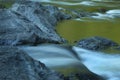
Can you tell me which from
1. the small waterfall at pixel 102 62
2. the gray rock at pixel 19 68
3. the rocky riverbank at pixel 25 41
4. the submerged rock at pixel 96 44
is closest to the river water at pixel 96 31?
the small waterfall at pixel 102 62

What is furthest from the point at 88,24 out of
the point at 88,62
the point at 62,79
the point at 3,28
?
the point at 62,79

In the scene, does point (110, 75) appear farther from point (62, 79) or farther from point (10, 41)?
point (10, 41)

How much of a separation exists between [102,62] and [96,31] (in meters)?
9.47

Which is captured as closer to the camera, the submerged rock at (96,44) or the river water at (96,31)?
the river water at (96,31)

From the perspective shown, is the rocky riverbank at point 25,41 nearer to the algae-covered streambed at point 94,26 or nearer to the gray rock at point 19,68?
the gray rock at point 19,68

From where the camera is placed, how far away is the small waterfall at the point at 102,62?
10772 millimetres

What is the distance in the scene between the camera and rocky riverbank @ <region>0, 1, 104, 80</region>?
770 centimetres

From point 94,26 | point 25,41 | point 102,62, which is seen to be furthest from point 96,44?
point 94,26

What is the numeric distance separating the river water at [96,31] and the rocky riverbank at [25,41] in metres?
0.67

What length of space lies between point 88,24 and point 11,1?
13742 millimetres

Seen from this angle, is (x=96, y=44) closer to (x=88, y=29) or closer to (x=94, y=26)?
(x=88, y=29)

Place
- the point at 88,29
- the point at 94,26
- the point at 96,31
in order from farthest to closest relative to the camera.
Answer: the point at 94,26, the point at 88,29, the point at 96,31

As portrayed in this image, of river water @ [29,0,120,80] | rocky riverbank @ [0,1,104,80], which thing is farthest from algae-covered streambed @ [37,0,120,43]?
rocky riverbank @ [0,1,104,80]

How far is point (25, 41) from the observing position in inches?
555
